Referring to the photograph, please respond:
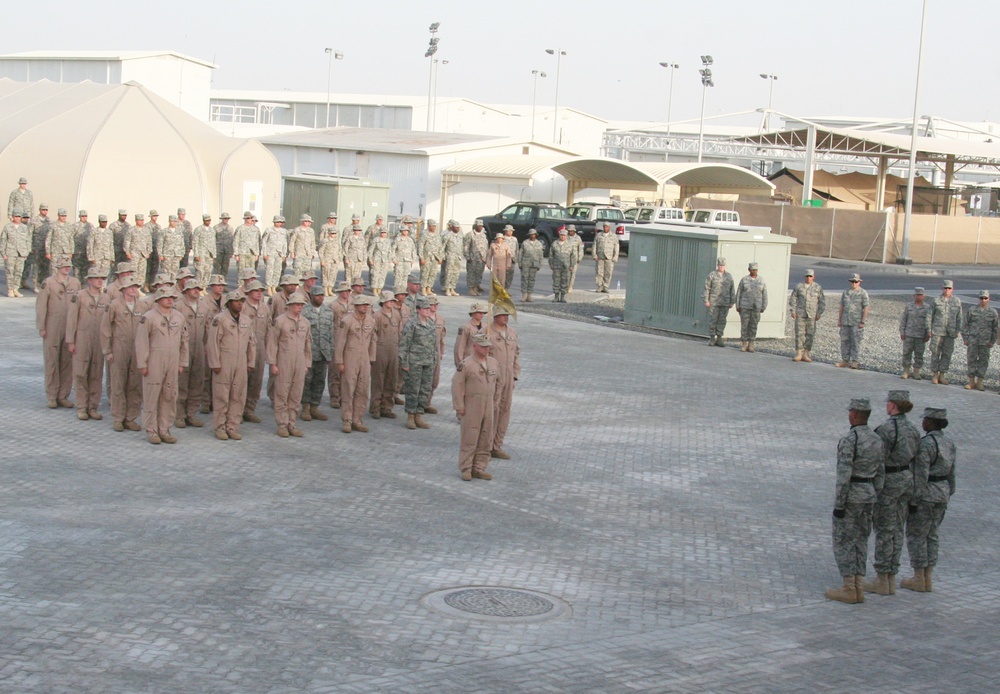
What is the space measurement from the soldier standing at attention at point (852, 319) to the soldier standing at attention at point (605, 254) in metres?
9.83

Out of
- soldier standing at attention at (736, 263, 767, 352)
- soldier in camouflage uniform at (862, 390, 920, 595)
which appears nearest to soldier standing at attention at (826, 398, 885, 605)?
soldier in camouflage uniform at (862, 390, 920, 595)

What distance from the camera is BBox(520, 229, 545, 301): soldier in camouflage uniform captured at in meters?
27.4

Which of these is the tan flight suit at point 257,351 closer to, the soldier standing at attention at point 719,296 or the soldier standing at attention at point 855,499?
the soldier standing at attention at point 855,499

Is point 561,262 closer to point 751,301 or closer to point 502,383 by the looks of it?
point 751,301

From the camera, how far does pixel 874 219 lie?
45.5m

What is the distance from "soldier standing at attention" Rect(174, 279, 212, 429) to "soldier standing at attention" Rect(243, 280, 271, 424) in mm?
502

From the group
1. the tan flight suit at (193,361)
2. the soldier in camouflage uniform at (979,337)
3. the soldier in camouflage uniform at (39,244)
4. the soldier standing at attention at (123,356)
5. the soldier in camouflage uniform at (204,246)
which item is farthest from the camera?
the soldier in camouflage uniform at (204,246)

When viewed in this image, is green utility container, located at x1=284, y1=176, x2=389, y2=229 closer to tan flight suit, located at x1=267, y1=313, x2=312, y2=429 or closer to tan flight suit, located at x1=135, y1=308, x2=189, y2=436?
tan flight suit, located at x1=267, y1=313, x2=312, y2=429

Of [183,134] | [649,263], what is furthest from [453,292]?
[183,134]

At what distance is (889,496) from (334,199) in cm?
2682

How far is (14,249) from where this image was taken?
23.3m

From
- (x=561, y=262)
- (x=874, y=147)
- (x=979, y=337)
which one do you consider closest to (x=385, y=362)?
(x=979, y=337)

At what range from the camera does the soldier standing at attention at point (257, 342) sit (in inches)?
547

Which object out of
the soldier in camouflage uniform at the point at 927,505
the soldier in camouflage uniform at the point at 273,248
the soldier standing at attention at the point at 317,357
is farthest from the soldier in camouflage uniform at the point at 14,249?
the soldier in camouflage uniform at the point at 927,505
